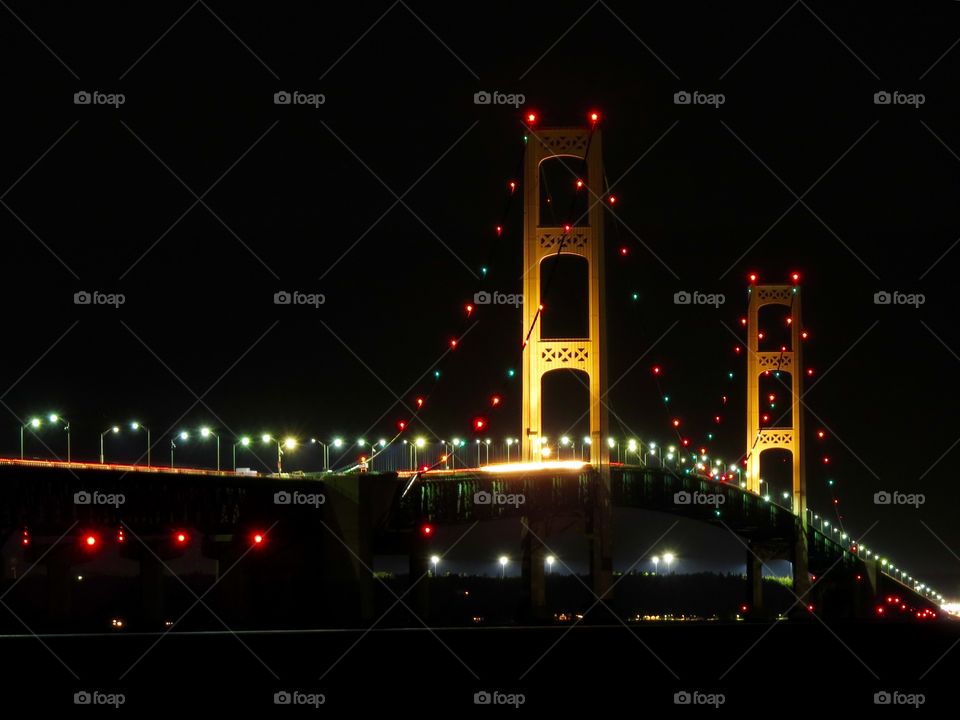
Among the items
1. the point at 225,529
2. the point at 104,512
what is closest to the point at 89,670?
the point at 104,512

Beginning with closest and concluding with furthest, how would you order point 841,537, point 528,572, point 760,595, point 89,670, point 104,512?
point 89,670 → point 104,512 → point 528,572 → point 760,595 → point 841,537

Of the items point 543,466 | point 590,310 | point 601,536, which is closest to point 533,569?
point 601,536

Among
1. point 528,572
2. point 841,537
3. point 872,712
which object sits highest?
point 841,537

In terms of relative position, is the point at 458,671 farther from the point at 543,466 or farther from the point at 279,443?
the point at 279,443

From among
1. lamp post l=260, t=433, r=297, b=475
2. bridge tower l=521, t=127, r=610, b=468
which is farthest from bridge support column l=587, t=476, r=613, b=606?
lamp post l=260, t=433, r=297, b=475

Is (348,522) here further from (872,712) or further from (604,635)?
(872,712)

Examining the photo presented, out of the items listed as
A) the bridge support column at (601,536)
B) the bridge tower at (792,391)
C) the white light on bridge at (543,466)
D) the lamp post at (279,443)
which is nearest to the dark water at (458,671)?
the bridge support column at (601,536)

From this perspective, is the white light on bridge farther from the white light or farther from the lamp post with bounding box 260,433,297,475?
the lamp post with bounding box 260,433,297,475
